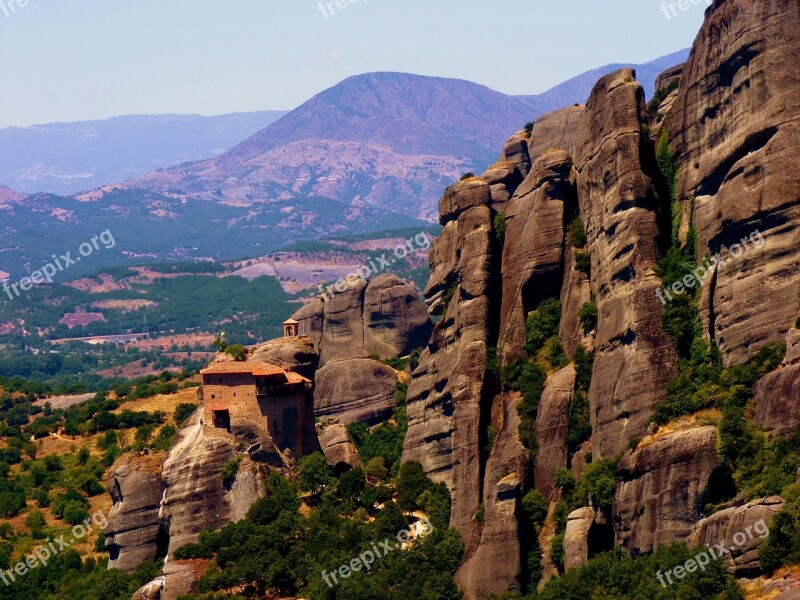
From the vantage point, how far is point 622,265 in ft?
228

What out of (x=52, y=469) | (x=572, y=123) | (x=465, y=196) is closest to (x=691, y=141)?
(x=465, y=196)

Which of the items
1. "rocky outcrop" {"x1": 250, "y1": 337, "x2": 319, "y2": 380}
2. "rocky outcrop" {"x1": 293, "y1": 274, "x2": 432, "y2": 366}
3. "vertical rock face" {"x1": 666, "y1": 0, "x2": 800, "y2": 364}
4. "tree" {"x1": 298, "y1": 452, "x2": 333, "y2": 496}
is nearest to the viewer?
"vertical rock face" {"x1": 666, "y1": 0, "x2": 800, "y2": 364}

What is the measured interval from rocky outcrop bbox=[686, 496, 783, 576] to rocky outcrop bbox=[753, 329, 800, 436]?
3.62 m

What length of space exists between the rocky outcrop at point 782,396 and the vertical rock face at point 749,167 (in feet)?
6.24

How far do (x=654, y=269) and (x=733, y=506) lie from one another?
13490 mm

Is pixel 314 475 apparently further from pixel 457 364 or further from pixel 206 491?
pixel 457 364

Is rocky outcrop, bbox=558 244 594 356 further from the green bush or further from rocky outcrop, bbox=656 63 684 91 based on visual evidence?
rocky outcrop, bbox=656 63 684 91

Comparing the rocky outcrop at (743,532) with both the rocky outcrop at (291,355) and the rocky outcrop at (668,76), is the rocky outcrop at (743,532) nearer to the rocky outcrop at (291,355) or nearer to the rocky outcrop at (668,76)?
the rocky outcrop at (291,355)

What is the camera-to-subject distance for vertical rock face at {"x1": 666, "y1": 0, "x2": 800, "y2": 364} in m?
61.9

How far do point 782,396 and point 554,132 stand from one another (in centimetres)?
3759

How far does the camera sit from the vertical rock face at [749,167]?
61.9m

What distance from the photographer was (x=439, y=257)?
85688 mm

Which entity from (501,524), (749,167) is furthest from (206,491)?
(749,167)

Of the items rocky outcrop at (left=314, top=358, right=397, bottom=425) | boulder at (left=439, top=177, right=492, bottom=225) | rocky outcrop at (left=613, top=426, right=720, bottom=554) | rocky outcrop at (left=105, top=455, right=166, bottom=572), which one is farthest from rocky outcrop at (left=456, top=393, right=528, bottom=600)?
rocky outcrop at (left=314, top=358, right=397, bottom=425)
